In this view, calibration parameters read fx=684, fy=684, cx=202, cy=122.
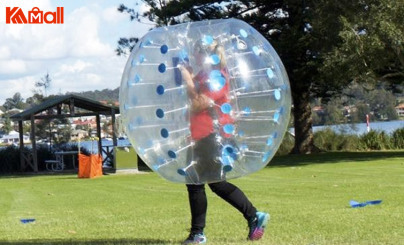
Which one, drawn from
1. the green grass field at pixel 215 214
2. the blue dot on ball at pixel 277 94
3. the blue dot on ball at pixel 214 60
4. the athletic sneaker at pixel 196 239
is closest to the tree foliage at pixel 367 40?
the green grass field at pixel 215 214

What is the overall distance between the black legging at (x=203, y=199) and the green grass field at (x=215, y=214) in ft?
0.85

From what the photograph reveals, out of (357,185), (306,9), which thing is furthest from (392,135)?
(357,185)

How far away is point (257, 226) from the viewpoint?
6.42 meters

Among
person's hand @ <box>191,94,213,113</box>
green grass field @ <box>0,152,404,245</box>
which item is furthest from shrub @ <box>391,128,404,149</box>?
person's hand @ <box>191,94,213,113</box>

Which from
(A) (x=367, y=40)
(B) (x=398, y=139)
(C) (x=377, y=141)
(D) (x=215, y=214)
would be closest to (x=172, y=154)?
(D) (x=215, y=214)

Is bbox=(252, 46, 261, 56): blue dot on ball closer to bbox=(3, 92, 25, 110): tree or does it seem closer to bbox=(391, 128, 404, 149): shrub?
bbox=(391, 128, 404, 149): shrub

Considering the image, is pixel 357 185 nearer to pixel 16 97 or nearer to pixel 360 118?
pixel 360 118

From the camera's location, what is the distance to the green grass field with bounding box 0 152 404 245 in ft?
22.4

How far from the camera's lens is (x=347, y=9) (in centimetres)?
2316

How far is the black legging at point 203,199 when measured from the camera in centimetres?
630

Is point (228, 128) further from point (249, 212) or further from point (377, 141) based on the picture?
point (377, 141)

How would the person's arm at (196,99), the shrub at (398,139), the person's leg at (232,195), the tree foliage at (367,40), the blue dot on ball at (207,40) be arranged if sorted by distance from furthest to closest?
1. the shrub at (398,139)
2. the tree foliage at (367,40)
3. the person's leg at (232,195)
4. the blue dot on ball at (207,40)
5. the person's arm at (196,99)

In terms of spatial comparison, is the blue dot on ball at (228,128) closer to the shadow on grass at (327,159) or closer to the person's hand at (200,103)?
the person's hand at (200,103)

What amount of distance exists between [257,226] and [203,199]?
1.88 feet
